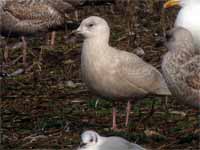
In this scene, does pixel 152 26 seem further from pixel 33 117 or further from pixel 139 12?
pixel 33 117

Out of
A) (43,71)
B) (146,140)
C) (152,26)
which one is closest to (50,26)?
(43,71)

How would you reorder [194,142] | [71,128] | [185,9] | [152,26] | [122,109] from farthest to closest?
1. [152,26]
2. [185,9]
3. [122,109]
4. [71,128]
5. [194,142]

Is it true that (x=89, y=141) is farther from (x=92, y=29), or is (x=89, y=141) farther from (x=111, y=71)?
(x=92, y=29)

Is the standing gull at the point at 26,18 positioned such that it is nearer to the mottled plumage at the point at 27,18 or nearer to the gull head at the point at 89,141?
the mottled plumage at the point at 27,18

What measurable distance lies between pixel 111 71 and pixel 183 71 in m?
0.81

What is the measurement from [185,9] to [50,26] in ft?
6.83

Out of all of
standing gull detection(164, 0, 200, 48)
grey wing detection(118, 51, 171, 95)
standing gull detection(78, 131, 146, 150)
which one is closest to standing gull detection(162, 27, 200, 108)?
grey wing detection(118, 51, 171, 95)

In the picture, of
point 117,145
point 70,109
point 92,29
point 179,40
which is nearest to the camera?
point 117,145

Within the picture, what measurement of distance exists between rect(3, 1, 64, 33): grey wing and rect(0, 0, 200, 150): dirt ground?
13.1 inches

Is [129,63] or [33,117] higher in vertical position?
[129,63]

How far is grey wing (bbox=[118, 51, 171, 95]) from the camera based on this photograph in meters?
8.50

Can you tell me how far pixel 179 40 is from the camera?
8172 mm

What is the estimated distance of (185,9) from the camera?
10.0 meters

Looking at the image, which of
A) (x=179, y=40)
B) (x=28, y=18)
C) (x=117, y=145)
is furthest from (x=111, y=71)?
(x=28, y=18)
